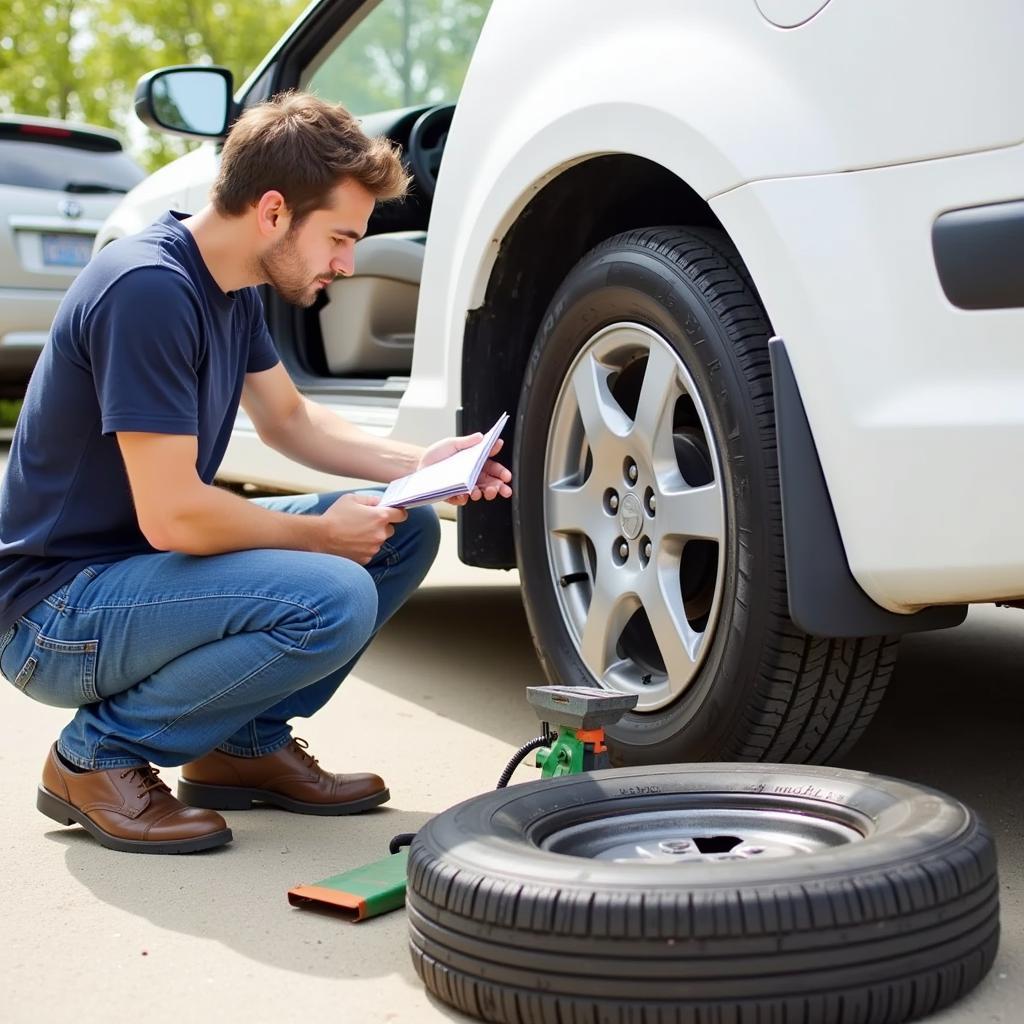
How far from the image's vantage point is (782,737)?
7.17 feet

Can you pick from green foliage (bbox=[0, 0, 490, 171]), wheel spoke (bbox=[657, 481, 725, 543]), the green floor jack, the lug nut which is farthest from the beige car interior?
green foliage (bbox=[0, 0, 490, 171])

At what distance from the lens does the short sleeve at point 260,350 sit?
2713 mm

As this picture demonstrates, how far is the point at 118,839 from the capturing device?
2.31m

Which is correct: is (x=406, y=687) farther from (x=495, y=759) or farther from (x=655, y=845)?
(x=655, y=845)

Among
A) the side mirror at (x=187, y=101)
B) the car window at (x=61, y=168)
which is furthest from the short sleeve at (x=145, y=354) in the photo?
the car window at (x=61, y=168)

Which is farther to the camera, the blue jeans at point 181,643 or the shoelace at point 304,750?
the shoelace at point 304,750

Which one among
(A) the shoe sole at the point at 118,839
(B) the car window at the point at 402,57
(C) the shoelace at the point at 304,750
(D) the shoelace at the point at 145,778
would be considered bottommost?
(A) the shoe sole at the point at 118,839

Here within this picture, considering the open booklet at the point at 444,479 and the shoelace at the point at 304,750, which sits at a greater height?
the open booklet at the point at 444,479

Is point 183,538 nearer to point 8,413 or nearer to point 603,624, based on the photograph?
point 603,624

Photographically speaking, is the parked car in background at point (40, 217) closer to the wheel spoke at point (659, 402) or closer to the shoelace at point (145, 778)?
the shoelace at point (145, 778)

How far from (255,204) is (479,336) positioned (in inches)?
22.9

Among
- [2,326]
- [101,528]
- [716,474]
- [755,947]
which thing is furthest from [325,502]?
[2,326]

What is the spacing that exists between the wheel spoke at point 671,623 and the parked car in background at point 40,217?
22.6ft

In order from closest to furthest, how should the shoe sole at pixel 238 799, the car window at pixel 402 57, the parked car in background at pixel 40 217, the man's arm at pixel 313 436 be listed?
the shoe sole at pixel 238 799 < the man's arm at pixel 313 436 < the car window at pixel 402 57 < the parked car in background at pixel 40 217
